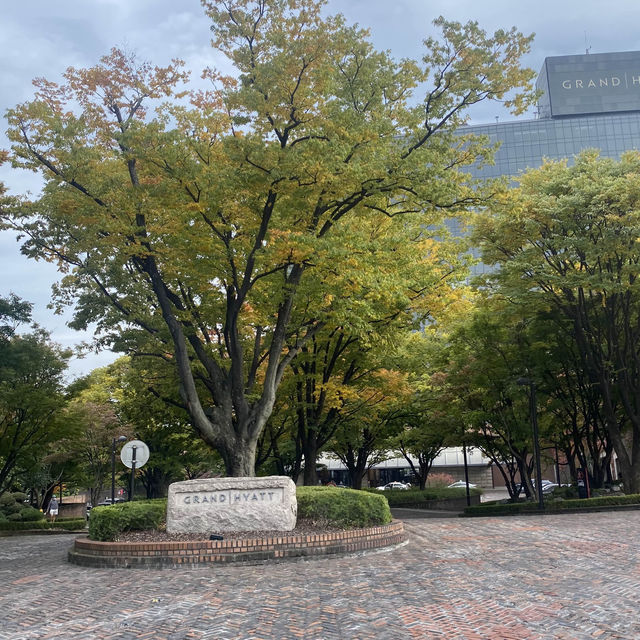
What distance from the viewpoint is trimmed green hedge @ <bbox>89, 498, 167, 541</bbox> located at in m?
12.5

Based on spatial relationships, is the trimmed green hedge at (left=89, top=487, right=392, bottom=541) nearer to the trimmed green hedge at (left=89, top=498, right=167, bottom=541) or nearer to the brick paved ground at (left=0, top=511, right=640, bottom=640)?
the trimmed green hedge at (left=89, top=498, right=167, bottom=541)

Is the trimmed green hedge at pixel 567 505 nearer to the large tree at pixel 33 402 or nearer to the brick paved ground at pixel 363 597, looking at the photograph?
the brick paved ground at pixel 363 597

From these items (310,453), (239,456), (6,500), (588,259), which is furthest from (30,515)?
(588,259)

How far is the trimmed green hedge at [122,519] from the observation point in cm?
1253

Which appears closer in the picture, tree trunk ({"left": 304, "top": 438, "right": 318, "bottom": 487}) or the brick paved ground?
the brick paved ground

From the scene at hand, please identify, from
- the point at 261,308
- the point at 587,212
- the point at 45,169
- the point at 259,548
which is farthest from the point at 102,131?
the point at 587,212

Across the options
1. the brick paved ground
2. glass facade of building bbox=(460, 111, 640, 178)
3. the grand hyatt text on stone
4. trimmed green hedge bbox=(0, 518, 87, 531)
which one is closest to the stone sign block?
the grand hyatt text on stone

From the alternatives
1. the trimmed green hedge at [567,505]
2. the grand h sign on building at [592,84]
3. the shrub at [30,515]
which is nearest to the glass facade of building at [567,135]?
the grand h sign on building at [592,84]

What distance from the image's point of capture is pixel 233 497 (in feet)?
41.9

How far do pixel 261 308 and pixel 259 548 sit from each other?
22.6ft

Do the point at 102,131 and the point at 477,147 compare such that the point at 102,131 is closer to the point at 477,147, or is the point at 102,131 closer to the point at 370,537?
the point at 477,147

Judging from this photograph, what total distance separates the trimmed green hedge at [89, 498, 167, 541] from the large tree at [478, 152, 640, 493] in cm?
1349

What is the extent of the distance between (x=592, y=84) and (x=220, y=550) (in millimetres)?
121336

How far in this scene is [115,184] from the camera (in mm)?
14875
